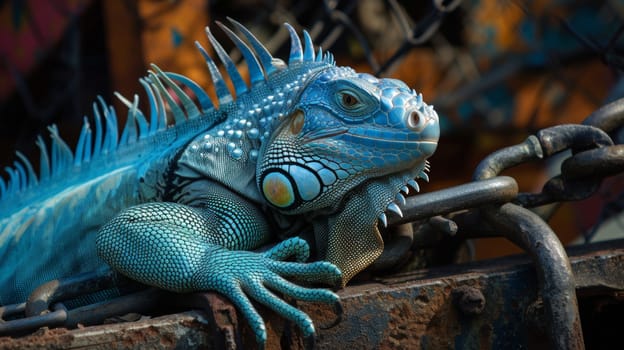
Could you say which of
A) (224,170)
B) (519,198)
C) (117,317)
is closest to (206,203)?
(224,170)

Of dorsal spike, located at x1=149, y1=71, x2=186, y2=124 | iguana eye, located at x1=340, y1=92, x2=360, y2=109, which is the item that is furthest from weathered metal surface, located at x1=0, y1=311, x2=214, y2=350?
dorsal spike, located at x1=149, y1=71, x2=186, y2=124

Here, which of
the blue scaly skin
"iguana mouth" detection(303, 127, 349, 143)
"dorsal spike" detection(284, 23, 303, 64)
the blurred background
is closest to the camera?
the blue scaly skin

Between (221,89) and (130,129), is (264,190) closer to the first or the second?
(221,89)

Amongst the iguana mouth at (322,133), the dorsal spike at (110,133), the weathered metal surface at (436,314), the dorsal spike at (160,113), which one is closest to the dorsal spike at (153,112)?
the dorsal spike at (160,113)

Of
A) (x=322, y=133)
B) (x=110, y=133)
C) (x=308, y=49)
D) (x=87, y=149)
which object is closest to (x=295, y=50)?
(x=308, y=49)

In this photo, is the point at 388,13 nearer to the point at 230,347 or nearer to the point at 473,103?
the point at 473,103

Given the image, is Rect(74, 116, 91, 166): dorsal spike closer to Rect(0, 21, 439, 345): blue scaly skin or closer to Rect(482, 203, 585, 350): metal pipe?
Rect(0, 21, 439, 345): blue scaly skin

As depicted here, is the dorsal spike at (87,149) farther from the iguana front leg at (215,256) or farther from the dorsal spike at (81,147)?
the iguana front leg at (215,256)
